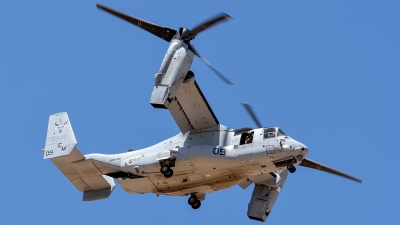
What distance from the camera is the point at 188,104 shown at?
41.0 metres

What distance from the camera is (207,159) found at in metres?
40.0

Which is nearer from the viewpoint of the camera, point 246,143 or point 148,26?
point 246,143

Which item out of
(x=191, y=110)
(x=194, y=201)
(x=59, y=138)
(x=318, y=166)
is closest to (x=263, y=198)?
(x=318, y=166)

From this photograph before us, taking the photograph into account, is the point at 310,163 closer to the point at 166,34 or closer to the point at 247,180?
the point at 247,180

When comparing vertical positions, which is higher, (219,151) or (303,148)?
(303,148)

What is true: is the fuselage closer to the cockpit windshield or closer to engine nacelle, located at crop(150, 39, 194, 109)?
the cockpit windshield

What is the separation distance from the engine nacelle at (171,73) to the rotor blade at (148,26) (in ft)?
2.82

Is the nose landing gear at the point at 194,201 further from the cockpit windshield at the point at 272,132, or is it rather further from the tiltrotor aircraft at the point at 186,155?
the cockpit windshield at the point at 272,132

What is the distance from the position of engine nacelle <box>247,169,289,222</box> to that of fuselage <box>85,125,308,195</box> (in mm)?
2307

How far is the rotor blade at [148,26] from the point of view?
4041cm

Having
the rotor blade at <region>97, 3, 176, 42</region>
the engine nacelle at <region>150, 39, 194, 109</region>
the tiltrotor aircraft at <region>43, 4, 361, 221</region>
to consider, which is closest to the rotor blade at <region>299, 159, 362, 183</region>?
the tiltrotor aircraft at <region>43, 4, 361, 221</region>

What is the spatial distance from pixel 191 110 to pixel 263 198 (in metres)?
5.30

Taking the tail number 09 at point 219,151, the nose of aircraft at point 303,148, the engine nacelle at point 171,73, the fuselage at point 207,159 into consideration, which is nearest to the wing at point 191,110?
the fuselage at point 207,159

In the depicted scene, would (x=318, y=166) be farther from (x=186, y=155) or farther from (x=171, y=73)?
(x=171, y=73)
